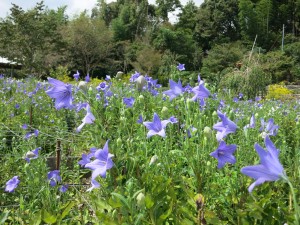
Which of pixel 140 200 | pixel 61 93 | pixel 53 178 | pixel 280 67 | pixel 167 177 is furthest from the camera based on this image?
pixel 280 67

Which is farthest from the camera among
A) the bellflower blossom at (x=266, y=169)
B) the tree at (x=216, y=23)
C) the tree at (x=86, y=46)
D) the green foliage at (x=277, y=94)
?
the tree at (x=216, y=23)

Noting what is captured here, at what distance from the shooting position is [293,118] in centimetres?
342

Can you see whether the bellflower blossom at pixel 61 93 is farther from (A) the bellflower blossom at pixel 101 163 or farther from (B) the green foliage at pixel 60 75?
(B) the green foliage at pixel 60 75

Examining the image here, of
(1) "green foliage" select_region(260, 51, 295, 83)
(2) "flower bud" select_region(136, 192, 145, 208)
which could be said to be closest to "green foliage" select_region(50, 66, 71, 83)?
(2) "flower bud" select_region(136, 192, 145, 208)

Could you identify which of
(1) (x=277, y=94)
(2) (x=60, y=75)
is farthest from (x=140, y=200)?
(2) (x=60, y=75)

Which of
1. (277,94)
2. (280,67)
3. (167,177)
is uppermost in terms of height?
(167,177)

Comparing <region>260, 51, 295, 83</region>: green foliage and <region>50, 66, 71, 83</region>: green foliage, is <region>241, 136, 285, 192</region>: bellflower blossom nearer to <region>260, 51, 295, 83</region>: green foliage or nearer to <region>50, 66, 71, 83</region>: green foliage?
<region>50, 66, 71, 83</region>: green foliage

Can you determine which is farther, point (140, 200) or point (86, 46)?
point (86, 46)

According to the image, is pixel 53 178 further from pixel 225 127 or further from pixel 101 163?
pixel 225 127

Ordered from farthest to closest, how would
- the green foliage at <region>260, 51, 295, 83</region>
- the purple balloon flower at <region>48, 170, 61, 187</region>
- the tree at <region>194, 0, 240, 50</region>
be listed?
1. the tree at <region>194, 0, 240, 50</region>
2. the green foliage at <region>260, 51, 295, 83</region>
3. the purple balloon flower at <region>48, 170, 61, 187</region>

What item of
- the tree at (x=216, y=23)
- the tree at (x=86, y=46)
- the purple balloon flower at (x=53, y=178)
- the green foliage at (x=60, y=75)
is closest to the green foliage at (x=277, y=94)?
the green foliage at (x=60, y=75)

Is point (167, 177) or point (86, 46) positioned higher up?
point (167, 177)

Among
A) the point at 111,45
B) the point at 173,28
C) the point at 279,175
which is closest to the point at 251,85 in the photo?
the point at 279,175

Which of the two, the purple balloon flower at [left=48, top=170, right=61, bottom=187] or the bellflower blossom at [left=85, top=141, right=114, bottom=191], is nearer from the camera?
the bellflower blossom at [left=85, top=141, right=114, bottom=191]
